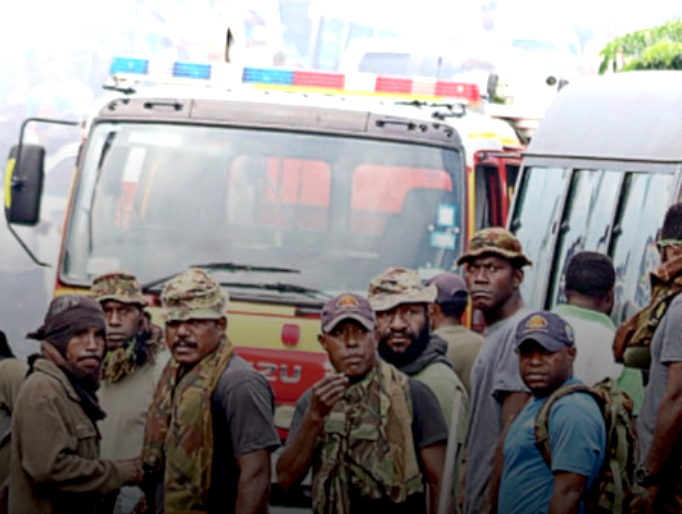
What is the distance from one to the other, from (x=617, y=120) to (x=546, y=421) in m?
3.98

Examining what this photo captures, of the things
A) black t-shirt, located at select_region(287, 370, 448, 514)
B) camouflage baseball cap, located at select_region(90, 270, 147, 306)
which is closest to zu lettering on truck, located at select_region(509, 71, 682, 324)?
black t-shirt, located at select_region(287, 370, 448, 514)

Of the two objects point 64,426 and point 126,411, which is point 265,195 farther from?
point 64,426

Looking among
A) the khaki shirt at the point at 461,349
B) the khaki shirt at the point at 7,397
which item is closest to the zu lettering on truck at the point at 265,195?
the khaki shirt at the point at 461,349

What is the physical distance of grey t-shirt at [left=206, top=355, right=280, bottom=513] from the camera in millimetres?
8406

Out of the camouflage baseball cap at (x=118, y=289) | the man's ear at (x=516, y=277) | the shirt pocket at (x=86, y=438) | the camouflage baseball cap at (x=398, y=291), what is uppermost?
the man's ear at (x=516, y=277)

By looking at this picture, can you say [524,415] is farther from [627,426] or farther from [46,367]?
[46,367]

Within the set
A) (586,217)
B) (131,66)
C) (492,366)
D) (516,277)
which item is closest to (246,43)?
(131,66)

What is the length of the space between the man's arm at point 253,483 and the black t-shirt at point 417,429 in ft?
0.57

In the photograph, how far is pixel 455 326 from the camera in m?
10.1

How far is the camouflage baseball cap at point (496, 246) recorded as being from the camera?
30.8 feet

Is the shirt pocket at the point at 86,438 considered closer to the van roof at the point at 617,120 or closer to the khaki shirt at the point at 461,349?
the khaki shirt at the point at 461,349

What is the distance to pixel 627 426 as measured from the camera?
759cm

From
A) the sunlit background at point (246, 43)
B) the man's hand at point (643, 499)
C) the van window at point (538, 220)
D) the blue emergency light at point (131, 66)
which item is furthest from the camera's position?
the sunlit background at point (246, 43)

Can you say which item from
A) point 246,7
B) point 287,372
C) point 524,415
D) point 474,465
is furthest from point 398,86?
point 246,7
